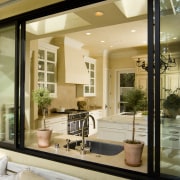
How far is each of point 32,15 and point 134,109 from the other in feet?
5.40

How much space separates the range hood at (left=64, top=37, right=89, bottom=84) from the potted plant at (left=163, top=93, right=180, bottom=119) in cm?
409

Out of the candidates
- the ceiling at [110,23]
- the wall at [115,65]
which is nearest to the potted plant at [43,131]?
the ceiling at [110,23]

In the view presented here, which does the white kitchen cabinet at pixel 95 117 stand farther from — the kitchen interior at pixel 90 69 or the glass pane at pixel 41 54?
the glass pane at pixel 41 54

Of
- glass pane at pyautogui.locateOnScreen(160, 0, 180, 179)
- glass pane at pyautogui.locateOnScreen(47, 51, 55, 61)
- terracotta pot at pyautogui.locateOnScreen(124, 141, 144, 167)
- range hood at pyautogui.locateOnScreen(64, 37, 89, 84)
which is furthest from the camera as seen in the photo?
range hood at pyautogui.locateOnScreen(64, 37, 89, 84)

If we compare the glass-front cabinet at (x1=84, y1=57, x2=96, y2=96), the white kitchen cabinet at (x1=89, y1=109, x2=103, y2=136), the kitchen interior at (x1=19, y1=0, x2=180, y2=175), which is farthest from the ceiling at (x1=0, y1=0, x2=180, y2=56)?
the white kitchen cabinet at (x1=89, y1=109, x2=103, y2=136)

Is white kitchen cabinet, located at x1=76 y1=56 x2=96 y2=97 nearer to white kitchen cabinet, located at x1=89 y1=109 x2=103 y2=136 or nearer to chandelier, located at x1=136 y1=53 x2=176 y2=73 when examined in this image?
white kitchen cabinet, located at x1=89 y1=109 x2=103 y2=136

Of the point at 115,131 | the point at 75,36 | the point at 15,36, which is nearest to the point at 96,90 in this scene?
the point at 75,36

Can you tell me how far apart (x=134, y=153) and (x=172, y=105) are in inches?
21.0

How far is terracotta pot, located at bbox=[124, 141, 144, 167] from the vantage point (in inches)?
70.1

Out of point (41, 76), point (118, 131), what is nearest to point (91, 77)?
point (41, 76)

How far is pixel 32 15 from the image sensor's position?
8.11ft

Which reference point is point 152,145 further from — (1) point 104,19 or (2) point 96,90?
(2) point 96,90

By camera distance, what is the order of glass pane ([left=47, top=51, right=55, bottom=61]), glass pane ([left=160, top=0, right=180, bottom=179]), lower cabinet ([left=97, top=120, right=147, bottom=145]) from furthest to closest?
1. glass pane ([left=47, top=51, right=55, bottom=61])
2. lower cabinet ([left=97, top=120, right=147, bottom=145])
3. glass pane ([left=160, top=0, right=180, bottom=179])

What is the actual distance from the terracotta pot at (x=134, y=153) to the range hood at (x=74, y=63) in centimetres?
392
